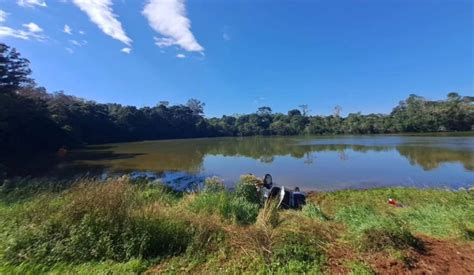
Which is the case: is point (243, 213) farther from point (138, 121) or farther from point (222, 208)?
point (138, 121)

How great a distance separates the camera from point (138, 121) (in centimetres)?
7712

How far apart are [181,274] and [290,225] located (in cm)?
169

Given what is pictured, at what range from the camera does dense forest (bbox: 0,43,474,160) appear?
32.4 metres

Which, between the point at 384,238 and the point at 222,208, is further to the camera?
the point at 222,208

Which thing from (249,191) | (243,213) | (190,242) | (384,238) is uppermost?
(384,238)

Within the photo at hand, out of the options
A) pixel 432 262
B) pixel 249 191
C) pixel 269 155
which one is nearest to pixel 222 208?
pixel 249 191

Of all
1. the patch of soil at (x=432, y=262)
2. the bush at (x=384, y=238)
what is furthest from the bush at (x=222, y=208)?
the patch of soil at (x=432, y=262)

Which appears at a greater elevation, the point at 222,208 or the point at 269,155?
the point at 222,208

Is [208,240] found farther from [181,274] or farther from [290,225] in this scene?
[290,225]

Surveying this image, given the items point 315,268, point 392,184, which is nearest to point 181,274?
point 315,268

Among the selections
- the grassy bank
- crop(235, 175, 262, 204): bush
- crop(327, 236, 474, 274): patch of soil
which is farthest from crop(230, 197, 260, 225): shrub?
crop(327, 236, 474, 274): patch of soil

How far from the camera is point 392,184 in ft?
44.4

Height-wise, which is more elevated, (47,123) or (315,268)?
(47,123)

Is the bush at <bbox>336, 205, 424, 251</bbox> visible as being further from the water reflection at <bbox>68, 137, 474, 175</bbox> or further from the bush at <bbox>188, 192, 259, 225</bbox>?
the water reflection at <bbox>68, 137, 474, 175</bbox>
